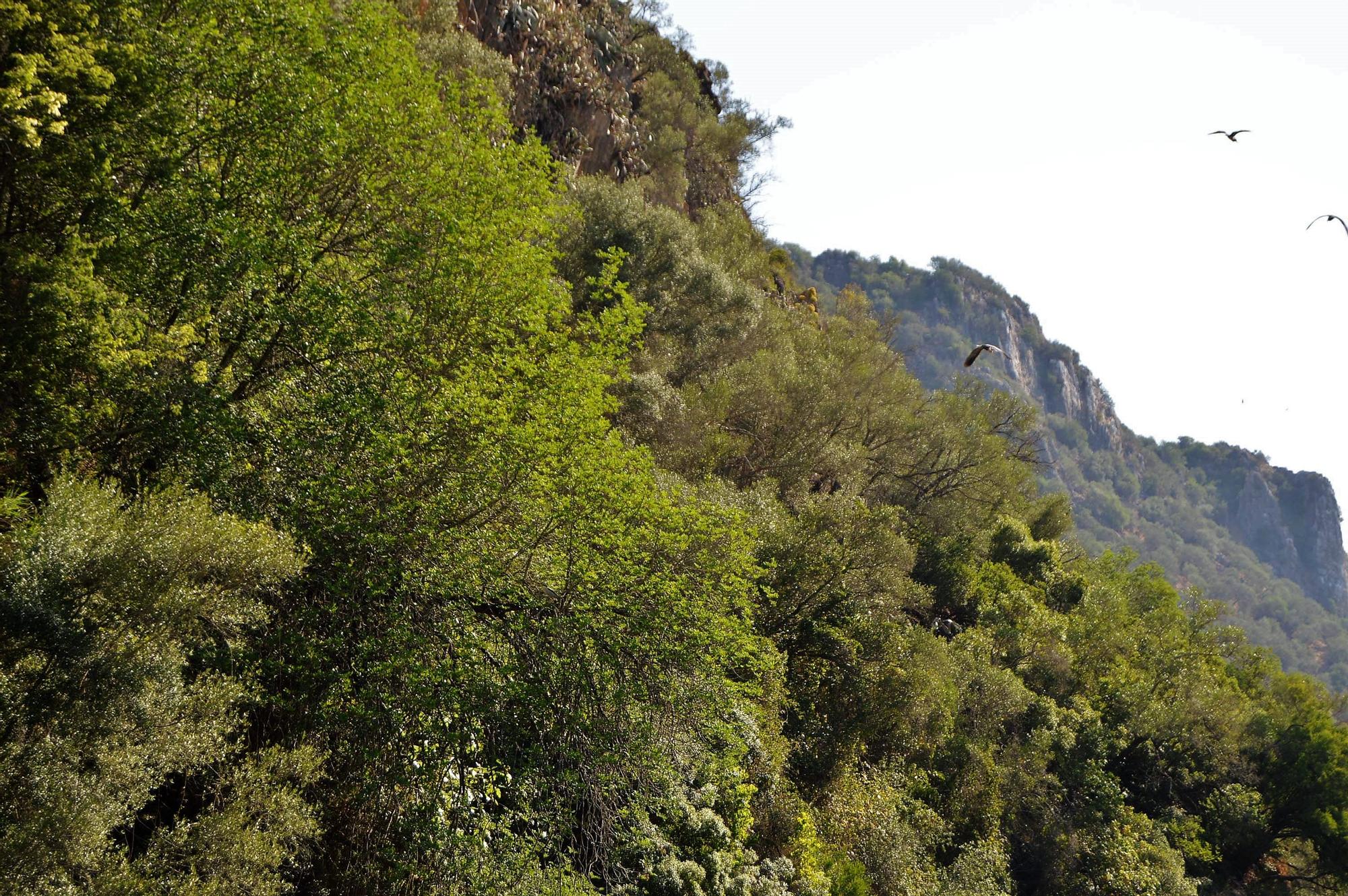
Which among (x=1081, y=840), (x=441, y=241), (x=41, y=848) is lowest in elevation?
(x=1081, y=840)

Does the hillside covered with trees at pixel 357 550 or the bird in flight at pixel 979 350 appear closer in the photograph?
the hillside covered with trees at pixel 357 550

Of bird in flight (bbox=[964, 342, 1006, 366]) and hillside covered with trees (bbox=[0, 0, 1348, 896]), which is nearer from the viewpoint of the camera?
hillside covered with trees (bbox=[0, 0, 1348, 896])

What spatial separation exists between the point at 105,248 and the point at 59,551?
6.91 meters

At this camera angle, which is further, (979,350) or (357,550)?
(979,350)

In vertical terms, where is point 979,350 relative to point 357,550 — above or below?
above

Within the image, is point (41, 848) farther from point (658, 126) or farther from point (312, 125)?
point (658, 126)

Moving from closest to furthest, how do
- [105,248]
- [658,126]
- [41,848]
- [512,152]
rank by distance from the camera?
[41,848] < [105,248] < [512,152] < [658,126]

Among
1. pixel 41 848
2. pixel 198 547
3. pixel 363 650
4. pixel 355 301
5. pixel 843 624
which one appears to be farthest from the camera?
pixel 843 624

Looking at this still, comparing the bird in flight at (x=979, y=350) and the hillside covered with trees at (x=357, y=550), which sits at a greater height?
A: the bird in flight at (x=979, y=350)

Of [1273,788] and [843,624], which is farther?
[1273,788]

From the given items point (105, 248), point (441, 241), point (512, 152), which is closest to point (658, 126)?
point (512, 152)

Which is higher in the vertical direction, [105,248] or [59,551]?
[105,248]

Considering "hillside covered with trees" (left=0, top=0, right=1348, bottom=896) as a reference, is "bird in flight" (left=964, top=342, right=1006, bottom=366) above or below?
above

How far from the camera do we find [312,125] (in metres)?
16.6
